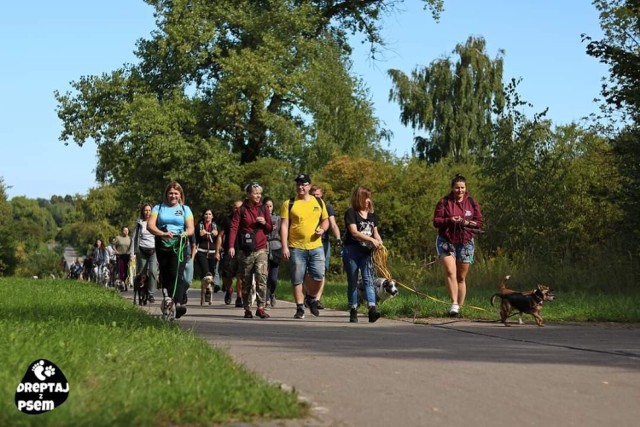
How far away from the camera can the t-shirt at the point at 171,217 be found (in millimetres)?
14227

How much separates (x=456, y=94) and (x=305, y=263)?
45.9 m

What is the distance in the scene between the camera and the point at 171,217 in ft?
46.8

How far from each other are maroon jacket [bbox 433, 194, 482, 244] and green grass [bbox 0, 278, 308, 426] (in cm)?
568

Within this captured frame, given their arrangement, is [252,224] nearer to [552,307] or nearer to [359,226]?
[359,226]

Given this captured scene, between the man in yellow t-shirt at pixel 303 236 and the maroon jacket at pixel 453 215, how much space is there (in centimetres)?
159

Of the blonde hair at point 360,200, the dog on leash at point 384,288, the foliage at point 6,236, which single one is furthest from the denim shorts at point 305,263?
the foliage at point 6,236

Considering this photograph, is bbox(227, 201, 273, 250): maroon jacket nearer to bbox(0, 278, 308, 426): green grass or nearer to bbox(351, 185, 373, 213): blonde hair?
bbox(351, 185, 373, 213): blonde hair

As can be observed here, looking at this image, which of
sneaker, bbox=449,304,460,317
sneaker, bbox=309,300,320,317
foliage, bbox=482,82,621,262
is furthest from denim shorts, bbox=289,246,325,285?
foliage, bbox=482,82,621,262

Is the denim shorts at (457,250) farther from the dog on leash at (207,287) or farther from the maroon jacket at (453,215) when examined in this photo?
the dog on leash at (207,287)

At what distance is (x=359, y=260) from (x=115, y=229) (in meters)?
83.4

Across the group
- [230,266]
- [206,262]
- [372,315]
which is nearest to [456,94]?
[206,262]

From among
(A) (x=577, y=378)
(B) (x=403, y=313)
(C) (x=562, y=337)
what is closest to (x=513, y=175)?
(B) (x=403, y=313)

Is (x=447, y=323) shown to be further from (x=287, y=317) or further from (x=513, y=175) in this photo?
(x=513, y=175)

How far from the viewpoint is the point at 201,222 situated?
2186 cm
